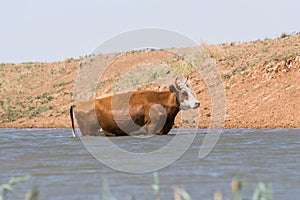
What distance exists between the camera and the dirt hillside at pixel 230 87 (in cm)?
2591

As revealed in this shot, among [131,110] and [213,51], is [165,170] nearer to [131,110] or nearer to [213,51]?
[131,110]

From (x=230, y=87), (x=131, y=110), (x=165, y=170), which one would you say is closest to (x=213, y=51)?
(x=230, y=87)

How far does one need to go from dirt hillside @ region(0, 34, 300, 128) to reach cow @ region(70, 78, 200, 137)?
173 inches

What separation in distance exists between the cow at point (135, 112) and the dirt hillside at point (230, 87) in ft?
14.5

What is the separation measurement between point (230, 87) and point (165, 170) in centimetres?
1921

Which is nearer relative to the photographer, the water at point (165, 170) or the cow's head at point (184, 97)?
the water at point (165, 170)

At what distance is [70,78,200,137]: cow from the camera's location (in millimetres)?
20078

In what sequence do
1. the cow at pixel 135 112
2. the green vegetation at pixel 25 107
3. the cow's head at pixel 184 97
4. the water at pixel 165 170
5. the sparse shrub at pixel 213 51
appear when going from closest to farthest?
the water at pixel 165 170 → the cow at pixel 135 112 → the cow's head at pixel 184 97 → the green vegetation at pixel 25 107 → the sparse shrub at pixel 213 51

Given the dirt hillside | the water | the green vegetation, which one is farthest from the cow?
the green vegetation

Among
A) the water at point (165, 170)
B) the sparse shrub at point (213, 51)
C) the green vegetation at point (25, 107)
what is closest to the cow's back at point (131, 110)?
the water at point (165, 170)

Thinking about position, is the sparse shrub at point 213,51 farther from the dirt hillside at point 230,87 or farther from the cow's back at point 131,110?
the cow's back at point 131,110

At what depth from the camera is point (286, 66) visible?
95.9ft

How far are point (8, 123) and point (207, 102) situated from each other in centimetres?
1038

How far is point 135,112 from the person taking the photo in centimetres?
2019
